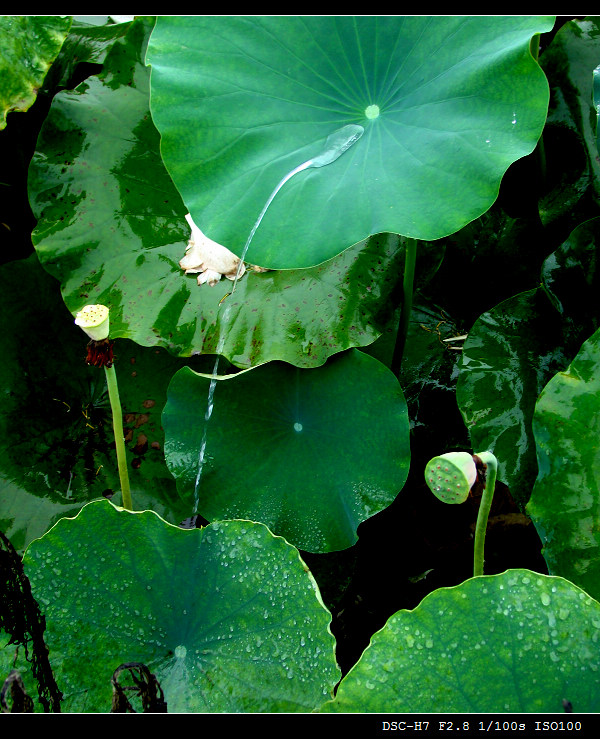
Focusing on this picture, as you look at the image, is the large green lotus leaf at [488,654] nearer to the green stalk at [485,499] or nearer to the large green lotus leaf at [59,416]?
the green stalk at [485,499]

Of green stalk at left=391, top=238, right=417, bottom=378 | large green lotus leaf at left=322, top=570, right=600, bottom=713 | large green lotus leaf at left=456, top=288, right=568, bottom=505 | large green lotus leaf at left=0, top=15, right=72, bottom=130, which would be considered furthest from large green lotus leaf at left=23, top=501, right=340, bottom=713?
large green lotus leaf at left=0, top=15, right=72, bottom=130

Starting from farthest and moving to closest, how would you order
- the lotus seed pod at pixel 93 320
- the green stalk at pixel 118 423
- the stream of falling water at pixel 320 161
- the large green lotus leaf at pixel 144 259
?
the large green lotus leaf at pixel 144 259, the stream of falling water at pixel 320 161, the green stalk at pixel 118 423, the lotus seed pod at pixel 93 320

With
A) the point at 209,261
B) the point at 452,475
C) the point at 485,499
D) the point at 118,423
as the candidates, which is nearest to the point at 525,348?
the point at 485,499

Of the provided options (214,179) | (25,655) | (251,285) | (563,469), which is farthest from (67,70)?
(563,469)

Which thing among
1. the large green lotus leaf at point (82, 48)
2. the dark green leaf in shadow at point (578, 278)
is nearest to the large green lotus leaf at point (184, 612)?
the dark green leaf in shadow at point (578, 278)

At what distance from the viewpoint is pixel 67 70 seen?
155cm

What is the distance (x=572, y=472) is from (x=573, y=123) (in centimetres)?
86

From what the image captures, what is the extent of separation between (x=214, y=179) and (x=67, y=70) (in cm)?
68

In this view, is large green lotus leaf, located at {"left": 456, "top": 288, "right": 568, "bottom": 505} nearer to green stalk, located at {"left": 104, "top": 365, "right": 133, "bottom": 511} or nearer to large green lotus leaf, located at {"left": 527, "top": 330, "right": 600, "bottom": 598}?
large green lotus leaf, located at {"left": 527, "top": 330, "right": 600, "bottom": 598}

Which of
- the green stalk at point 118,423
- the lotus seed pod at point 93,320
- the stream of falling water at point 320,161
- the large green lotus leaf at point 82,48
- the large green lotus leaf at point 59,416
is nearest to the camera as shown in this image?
the lotus seed pod at point 93,320

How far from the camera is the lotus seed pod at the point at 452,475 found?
792mm

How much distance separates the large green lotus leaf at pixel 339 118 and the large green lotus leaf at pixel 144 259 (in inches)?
6.8

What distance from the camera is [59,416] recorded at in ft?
4.79

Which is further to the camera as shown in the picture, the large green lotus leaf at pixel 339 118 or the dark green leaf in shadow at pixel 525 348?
the dark green leaf in shadow at pixel 525 348
